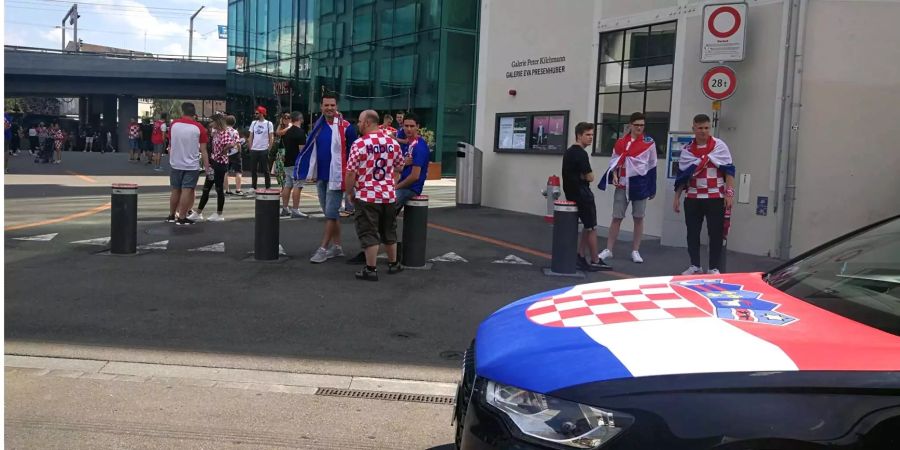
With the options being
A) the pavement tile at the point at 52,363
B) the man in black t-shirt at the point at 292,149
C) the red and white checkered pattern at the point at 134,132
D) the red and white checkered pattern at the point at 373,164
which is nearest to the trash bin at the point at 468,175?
the man in black t-shirt at the point at 292,149

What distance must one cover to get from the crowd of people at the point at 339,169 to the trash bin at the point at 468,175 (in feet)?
10.6

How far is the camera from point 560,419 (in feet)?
7.51

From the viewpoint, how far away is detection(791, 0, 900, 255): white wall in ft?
30.0

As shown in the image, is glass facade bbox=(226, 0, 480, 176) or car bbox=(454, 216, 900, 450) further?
glass facade bbox=(226, 0, 480, 176)

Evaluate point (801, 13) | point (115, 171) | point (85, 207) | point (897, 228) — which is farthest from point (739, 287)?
point (115, 171)

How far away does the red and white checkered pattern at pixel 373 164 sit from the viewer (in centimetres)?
754

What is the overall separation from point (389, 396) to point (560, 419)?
8.30 ft

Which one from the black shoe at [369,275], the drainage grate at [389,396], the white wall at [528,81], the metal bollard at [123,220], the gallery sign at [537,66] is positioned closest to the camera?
the drainage grate at [389,396]

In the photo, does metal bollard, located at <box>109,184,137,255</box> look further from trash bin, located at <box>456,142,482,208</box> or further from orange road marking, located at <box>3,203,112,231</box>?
trash bin, located at <box>456,142,482,208</box>

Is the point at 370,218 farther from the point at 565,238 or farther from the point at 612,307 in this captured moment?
the point at 612,307

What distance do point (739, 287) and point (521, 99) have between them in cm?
1168

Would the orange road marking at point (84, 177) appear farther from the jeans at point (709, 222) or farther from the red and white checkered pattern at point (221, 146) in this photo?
the jeans at point (709, 222)

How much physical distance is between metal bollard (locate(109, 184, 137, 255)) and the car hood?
695 centimetres

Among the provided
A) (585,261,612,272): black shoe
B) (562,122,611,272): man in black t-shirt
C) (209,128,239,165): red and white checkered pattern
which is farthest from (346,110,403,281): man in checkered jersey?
(209,128,239,165): red and white checkered pattern
